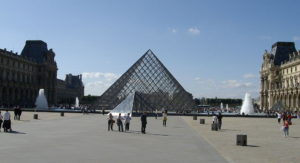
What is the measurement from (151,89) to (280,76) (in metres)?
48.1

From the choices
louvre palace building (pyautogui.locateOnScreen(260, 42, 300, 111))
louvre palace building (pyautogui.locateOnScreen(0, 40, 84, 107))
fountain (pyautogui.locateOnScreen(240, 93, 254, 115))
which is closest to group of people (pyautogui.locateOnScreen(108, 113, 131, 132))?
fountain (pyautogui.locateOnScreen(240, 93, 254, 115))

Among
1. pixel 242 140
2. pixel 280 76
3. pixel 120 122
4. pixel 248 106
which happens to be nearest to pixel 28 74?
pixel 248 106

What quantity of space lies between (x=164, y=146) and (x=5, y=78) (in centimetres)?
6696

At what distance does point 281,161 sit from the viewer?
34.2ft

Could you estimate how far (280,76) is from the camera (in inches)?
3388

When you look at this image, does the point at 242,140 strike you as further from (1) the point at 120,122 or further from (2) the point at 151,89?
(2) the point at 151,89

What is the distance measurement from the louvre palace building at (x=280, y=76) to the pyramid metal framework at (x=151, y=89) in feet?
107

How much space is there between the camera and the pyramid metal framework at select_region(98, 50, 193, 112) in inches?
1779

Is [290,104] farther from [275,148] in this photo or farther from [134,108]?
[275,148]

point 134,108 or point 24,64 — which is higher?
point 24,64

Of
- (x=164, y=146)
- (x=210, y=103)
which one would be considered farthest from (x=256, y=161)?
(x=210, y=103)

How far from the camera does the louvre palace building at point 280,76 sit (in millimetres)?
74769

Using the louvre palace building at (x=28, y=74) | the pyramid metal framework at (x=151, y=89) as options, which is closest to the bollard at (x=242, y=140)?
the pyramid metal framework at (x=151, y=89)

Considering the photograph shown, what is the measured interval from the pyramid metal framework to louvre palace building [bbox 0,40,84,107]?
100ft
